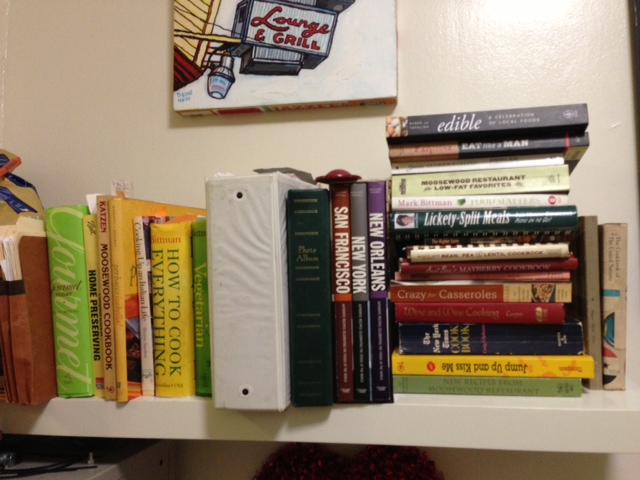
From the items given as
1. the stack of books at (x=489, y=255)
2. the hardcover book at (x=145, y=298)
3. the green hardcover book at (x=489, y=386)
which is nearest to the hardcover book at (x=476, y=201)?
the stack of books at (x=489, y=255)

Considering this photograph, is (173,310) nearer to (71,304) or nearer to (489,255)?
(71,304)

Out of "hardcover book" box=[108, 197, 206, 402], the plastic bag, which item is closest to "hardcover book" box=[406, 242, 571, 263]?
"hardcover book" box=[108, 197, 206, 402]

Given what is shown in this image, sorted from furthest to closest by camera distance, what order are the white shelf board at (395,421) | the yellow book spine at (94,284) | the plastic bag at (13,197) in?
1. the plastic bag at (13,197)
2. the yellow book spine at (94,284)
3. the white shelf board at (395,421)

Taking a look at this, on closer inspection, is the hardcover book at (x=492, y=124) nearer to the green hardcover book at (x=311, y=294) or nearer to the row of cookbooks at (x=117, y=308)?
the green hardcover book at (x=311, y=294)

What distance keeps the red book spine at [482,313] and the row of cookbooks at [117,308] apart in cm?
28

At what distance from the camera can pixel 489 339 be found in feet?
2.14

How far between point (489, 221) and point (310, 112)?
1.41ft

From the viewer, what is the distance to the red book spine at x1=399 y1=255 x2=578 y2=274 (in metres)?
0.63

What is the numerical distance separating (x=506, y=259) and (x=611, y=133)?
1.23ft

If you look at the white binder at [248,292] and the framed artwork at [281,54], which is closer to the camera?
the white binder at [248,292]

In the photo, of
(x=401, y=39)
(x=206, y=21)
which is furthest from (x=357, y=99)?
(x=206, y=21)

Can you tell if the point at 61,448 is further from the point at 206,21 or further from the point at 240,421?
the point at 206,21

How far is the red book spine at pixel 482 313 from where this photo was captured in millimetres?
631

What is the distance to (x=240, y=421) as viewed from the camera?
666mm
